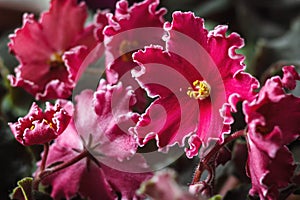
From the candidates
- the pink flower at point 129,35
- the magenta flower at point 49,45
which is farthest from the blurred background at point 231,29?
the pink flower at point 129,35

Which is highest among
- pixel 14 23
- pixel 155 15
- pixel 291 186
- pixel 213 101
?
pixel 14 23

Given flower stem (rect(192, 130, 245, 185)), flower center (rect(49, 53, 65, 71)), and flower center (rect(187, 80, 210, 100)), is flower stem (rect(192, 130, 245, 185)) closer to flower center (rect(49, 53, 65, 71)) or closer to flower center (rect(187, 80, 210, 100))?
flower center (rect(187, 80, 210, 100))

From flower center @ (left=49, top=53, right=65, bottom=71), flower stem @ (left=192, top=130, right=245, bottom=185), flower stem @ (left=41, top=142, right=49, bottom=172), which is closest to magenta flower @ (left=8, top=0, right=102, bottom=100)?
flower center @ (left=49, top=53, right=65, bottom=71)

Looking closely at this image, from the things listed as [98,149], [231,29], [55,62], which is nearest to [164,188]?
[98,149]

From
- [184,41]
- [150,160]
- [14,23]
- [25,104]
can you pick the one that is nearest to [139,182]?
[150,160]

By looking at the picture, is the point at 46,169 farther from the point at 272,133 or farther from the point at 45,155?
the point at 272,133

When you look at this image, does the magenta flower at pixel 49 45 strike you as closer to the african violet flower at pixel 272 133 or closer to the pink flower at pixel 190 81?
the pink flower at pixel 190 81

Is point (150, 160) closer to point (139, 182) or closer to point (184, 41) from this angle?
point (139, 182)
